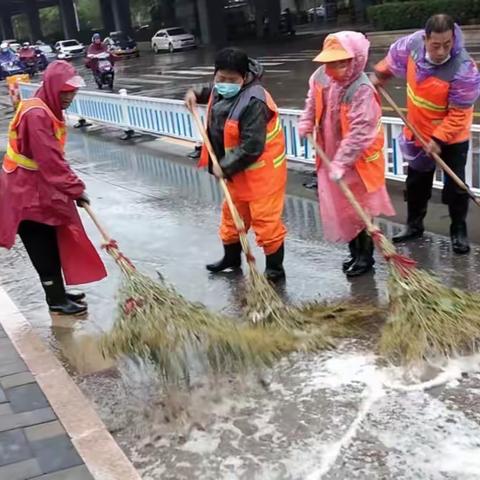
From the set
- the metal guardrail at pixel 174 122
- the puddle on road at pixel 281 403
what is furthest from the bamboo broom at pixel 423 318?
the metal guardrail at pixel 174 122

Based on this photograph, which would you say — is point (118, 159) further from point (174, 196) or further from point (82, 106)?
point (82, 106)

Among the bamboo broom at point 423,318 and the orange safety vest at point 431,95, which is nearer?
the bamboo broom at point 423,318

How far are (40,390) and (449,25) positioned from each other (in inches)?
124

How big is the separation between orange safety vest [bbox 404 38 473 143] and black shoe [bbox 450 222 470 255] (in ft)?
2.03

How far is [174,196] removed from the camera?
23.9 ft

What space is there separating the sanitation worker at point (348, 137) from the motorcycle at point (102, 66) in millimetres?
17230

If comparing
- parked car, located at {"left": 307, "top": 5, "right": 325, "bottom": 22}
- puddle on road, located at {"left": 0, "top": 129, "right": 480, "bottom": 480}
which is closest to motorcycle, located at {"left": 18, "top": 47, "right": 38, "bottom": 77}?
parked car, located at {"left": 307, "top": 5, "right": 325, "bottom": 22}

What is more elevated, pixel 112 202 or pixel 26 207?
pixel 26 207

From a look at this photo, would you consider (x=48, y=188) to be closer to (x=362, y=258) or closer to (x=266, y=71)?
(x=362, y=258)

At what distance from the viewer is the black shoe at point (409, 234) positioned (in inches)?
206

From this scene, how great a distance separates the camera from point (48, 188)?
414 cm

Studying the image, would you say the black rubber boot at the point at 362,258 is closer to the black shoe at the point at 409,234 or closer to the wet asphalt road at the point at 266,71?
the black shoe at the point at 409,234

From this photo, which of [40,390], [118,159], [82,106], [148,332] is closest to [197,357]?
[148,332]

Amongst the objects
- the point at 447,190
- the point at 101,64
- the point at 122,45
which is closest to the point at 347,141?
the point at 447,190
